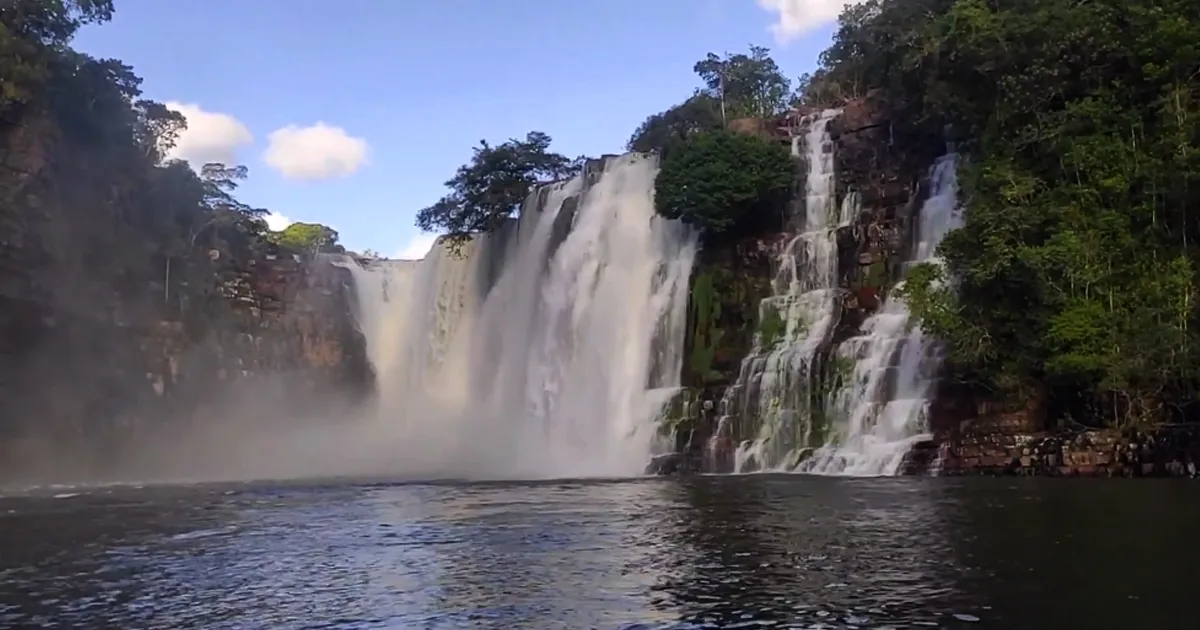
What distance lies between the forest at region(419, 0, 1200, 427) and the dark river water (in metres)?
4.45

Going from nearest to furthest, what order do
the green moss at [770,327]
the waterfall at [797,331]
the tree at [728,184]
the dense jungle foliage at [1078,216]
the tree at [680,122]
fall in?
the dense jungle foliage at [1078,216], the waterfall at [797,331], the green moss at [770,327], the tree at [728,184], the tree at [680,122]

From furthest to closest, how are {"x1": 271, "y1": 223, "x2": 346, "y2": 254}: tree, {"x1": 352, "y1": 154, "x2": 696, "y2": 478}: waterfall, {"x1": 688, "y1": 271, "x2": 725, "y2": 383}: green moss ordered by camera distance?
{"x1": 271, "y1": 223, "x2": 346, "y2": 254}: tree
{"x1": 352, "y1": 154, "x2": 696, "y2": 478}: waterfall
{"x1": 688, "y1": 271, "x2": 725, "y2": 383}: green moss

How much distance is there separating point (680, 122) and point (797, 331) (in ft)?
54.9

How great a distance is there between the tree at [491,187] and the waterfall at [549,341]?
78cm

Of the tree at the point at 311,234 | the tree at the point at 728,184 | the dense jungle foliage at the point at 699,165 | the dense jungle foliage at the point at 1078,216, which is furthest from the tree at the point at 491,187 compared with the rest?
the tree at the point at 311,234

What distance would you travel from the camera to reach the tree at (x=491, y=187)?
43.1 meters

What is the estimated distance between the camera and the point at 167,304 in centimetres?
3884

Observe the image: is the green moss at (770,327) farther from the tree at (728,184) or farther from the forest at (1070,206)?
the forest at (1070,206)

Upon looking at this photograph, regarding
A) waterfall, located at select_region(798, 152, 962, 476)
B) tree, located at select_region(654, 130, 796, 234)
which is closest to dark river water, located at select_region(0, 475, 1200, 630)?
waterfall, located at select_region(798, 152, 962, 476)

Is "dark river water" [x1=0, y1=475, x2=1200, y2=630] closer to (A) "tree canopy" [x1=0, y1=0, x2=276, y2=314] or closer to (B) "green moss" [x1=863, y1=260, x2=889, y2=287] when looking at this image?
(B) "green moss" [x1=863, y1=260, x2=889, y2=287]

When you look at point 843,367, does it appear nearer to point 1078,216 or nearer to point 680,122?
point 1078,216

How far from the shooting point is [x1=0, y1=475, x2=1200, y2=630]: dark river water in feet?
24.3

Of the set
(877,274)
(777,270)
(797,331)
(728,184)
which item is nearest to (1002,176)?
(877,274)

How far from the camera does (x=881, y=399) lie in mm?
24828
